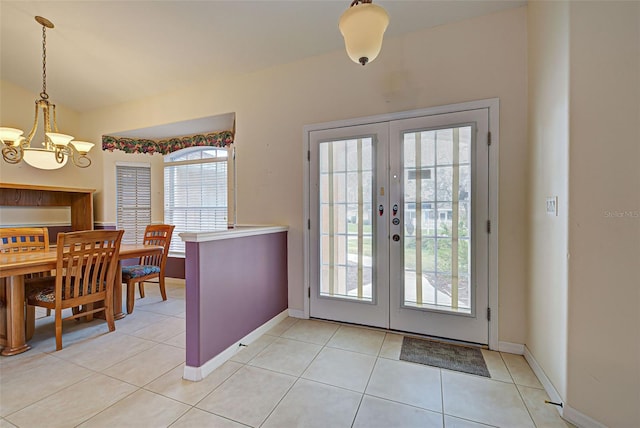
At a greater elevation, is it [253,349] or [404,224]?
[404,224]

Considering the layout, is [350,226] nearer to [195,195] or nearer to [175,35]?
[175,35]

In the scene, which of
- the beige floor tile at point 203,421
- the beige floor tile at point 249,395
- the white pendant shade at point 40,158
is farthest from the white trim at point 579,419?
the white pendant shade at point 40,158

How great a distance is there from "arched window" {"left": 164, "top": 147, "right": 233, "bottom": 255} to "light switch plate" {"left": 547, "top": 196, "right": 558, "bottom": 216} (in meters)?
3.72

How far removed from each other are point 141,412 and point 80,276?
1.50m

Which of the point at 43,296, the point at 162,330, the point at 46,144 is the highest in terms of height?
the point at 46,144

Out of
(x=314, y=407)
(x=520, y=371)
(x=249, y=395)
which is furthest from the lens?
(x=520, y=371)

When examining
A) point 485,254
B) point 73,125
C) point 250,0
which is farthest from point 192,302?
point 73,125

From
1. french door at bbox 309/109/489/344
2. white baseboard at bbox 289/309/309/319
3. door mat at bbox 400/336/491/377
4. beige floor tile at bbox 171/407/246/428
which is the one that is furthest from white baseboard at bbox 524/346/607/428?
white baseboard at bbox 289/309/309/319

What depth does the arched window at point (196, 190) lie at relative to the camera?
4312 mm

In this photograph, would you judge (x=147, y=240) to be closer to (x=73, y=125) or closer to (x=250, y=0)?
(x=73, y=125)

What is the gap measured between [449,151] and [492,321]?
1484mm

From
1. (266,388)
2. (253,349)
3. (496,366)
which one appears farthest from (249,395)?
(496,366)

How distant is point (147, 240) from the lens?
3.78 metres

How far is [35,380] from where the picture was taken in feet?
6.18
